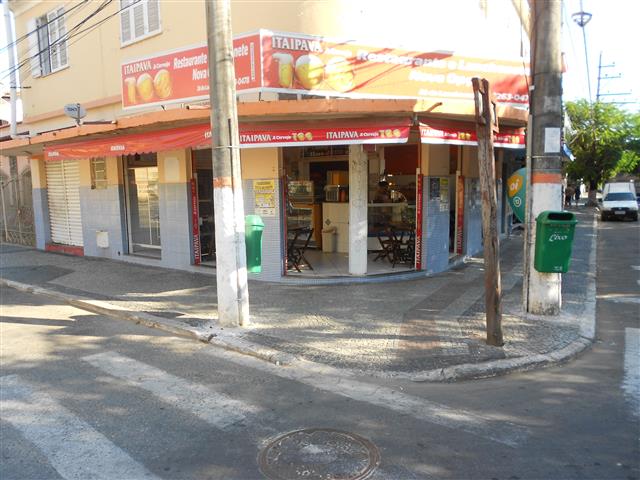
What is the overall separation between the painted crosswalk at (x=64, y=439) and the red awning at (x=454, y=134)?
6.39 meters

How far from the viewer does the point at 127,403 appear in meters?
4.59

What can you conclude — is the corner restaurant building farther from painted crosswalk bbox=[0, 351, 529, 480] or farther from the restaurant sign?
painted crosswalk bbox=[0, 351, 529, 480]

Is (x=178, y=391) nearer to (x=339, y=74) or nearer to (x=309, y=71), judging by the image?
(x=309, y=71)

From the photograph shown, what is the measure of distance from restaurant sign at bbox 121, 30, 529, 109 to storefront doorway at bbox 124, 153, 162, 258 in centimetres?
284

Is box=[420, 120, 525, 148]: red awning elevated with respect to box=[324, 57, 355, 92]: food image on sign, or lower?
lower

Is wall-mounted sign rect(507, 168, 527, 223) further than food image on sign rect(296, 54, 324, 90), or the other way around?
food image on sign rect(296, 54, 324, 90)

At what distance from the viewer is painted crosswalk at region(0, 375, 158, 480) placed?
3.45m

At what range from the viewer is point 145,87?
9516mm

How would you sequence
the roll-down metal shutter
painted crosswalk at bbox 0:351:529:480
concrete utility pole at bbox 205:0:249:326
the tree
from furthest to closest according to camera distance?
the tree
the roll-down metal shutter
concrete utility pole at bbox 205:0:249:326
painted crosswalk at bbox 0:351:529:480

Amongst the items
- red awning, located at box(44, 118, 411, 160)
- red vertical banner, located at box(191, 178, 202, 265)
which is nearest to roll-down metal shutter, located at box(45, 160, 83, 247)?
red vertical banner, located at box(191, 178, 202, 265)

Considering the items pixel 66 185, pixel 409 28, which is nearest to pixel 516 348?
pixel 409 28

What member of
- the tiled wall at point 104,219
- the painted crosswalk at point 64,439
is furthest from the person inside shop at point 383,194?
the painted crosswalk at point 64,439

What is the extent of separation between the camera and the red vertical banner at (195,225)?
10930mm

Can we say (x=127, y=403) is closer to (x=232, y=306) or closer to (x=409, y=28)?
(x=232, y=306)
